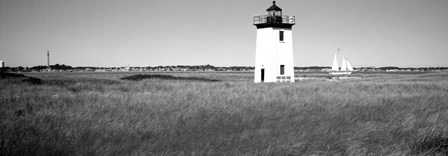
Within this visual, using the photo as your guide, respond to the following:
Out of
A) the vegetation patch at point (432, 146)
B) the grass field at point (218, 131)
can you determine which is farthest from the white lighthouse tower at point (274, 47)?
the vegetation patch at point (432, 146)

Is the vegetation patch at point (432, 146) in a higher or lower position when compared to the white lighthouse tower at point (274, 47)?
lower

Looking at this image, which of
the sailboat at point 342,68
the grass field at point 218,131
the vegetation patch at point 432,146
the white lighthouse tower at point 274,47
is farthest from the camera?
the sailboat at point 342,68

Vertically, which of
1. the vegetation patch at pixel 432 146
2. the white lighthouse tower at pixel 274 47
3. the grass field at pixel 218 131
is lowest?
the vegetation patch at pixel 432 146

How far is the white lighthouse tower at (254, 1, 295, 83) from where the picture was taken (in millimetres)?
30891

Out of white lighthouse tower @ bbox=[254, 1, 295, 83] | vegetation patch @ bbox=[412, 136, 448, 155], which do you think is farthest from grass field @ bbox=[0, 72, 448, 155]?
white lighthouse tower @ bbox=[254, 1, 295, 83]

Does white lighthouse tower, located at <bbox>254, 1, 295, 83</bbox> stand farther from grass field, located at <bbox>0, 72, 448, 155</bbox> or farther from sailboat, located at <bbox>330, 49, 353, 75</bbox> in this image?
sailboat, located at <bbox>330, 49, 353, 75</bbox>

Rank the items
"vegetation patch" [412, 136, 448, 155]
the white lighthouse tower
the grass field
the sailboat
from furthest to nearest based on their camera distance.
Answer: the sailboat < the white lighthouse tower < "vegetation patch" [412, 136, 448, 155] < the grass field

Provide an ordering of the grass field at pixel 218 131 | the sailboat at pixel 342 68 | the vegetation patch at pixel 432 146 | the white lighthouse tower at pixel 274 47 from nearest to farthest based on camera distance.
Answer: the grass field at pixel 218 131 < the vegetation patch at pixel 432 146 < the white lighthouse tower at pixel 274 47 < the sailboat at pixel 342 68

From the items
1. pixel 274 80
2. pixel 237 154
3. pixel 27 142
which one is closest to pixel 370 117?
pixel 237 154

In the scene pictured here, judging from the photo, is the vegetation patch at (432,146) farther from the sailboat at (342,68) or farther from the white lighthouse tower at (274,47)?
the sailboat at (342,68)

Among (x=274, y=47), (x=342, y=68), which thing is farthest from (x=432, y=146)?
(x=342, y=68)

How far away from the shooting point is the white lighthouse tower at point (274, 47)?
3089 cm

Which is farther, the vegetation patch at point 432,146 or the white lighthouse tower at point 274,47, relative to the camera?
the white lighthouse tower at point 274,47

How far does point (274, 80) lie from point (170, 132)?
24.3 m
